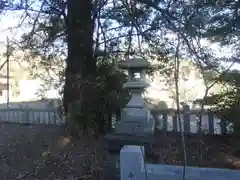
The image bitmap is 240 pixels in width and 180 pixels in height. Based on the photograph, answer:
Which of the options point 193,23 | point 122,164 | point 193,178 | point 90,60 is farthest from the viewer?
point 90,60

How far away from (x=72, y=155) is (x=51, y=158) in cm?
33

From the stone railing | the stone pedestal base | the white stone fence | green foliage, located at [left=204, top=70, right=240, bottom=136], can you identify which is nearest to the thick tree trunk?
the stone pedestal base

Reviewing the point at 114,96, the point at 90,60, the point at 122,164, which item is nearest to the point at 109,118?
the point at 114,96

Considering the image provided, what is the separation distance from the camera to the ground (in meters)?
4.71

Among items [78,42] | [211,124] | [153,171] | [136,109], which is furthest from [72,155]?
[211,124]

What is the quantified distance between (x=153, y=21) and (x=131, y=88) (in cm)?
182

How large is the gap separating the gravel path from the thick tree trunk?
823 mm

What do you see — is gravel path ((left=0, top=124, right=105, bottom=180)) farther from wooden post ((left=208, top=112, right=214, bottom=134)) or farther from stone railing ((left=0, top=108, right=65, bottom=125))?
stone railing ((left=0, top=108, right=65, bottom=125))

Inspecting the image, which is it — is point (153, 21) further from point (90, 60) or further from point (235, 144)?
point (235, 144)

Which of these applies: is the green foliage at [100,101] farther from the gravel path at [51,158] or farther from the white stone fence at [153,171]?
the white stone fence at [153,171]

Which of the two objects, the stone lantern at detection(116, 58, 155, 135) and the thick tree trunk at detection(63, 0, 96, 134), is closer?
the stone lantern at detection(116, 58, 155, 135)

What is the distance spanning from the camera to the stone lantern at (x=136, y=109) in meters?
4.79

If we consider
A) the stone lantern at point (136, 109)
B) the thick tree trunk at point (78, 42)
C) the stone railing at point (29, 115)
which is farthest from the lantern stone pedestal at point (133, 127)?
the stone railing at point (29, 115)

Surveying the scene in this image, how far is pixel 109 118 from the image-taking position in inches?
255
